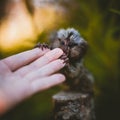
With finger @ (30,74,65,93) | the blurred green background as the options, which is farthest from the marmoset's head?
the blurred green background

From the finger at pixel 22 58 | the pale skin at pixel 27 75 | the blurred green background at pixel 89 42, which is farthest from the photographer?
the blurred green background at pixel 89 42

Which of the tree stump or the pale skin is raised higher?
the pale skin

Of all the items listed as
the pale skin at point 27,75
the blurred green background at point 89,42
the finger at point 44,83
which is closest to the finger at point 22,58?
the pale skin at point 27,75

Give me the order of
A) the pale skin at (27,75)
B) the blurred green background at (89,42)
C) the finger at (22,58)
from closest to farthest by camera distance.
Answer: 1. the pale skin at (27,75)
2. the finger at (22,58)
3. the blurred green background at (89,42)

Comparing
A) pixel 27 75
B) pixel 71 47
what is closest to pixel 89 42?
pixel 71 47

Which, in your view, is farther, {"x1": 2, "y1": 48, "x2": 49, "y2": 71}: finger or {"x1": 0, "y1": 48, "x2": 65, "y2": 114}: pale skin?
{"x1": 2, "y1": 48, "x2": 49, "y2": 71}: finger

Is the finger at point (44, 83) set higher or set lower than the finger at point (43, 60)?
lower

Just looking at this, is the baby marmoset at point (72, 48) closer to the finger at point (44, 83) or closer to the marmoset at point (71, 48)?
the marmoset at point (71, 48)

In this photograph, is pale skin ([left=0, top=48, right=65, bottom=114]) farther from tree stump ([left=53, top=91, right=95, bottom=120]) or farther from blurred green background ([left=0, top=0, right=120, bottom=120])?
blurred green background ([left=0, top=0, right=120, bottom=120])
